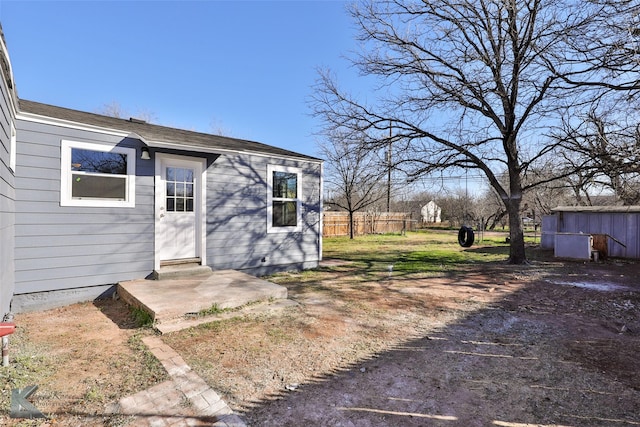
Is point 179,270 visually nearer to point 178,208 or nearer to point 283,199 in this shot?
point 178,208

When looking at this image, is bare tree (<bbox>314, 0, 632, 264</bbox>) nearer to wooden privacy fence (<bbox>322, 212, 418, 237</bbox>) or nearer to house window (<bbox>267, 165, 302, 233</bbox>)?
house window (<bbox>267, 165, 302, 233</bbox>)

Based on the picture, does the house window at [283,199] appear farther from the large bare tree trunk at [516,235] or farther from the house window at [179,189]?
the large bare tree trunk at [516,235]

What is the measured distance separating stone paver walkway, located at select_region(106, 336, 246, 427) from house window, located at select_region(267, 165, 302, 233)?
481 centimetres

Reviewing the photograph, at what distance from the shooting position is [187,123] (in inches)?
955

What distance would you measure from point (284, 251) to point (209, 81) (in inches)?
480

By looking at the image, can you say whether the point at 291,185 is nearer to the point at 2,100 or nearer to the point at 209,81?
the point at 2,100

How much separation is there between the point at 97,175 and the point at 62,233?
3.38 ft

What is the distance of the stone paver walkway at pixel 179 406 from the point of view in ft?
6.82

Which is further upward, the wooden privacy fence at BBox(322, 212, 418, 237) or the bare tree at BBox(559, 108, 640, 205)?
the bare tree at BBox(559, 108, 640, 205)

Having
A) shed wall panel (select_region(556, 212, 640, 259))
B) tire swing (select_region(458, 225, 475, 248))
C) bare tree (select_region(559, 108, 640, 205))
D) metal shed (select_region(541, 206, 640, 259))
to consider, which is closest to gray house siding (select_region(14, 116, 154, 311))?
bare tree (select_region(559, 108, 640, 205))

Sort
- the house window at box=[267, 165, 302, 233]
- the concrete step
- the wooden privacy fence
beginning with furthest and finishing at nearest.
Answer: the wooden privacy fence → the house window at box=[267, 165, 302, 233] → the concrete step

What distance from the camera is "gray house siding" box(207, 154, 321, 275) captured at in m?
6.41

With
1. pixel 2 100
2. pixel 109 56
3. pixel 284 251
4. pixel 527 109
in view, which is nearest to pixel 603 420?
pixel 2 100

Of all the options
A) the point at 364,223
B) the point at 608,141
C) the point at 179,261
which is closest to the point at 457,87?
the point at 608,141
